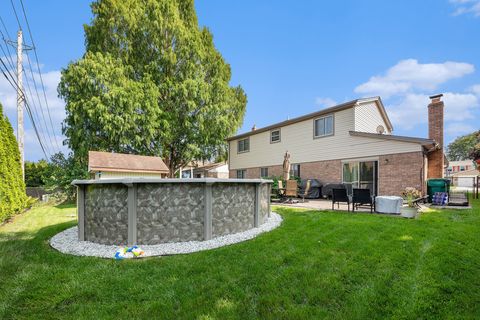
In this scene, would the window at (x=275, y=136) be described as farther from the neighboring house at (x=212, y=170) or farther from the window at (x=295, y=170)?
the neighboring house at (x=212, y=170)

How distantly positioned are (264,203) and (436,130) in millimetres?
11866

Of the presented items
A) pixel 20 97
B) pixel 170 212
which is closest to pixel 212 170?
pixel 20 97

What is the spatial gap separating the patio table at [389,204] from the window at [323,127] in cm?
686

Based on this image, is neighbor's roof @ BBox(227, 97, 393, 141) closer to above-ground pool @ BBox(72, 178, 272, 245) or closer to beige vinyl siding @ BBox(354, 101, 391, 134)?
beige vinyl siding @ BBox(354, 101, 391, 134)

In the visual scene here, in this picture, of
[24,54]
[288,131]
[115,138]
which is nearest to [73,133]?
[115,138]

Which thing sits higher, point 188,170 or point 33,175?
point 33,175

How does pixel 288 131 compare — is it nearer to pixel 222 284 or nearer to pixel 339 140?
pixel 339 140

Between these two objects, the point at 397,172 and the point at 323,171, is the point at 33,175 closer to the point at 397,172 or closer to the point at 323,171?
the point at 323,171

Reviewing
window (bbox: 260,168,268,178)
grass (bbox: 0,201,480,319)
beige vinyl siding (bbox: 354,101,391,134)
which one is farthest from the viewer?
window (bbox: 260,168,268,178)

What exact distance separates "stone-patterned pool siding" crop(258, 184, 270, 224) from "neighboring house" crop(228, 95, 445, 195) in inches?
305

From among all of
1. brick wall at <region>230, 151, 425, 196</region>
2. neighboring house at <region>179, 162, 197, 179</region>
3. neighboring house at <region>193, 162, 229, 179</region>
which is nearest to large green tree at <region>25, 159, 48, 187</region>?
neighboring house at <region>179, 162, 197, 179</region>

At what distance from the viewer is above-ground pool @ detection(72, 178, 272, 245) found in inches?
193

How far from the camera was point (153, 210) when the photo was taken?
16.2ft

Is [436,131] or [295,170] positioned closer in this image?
[436,131]
